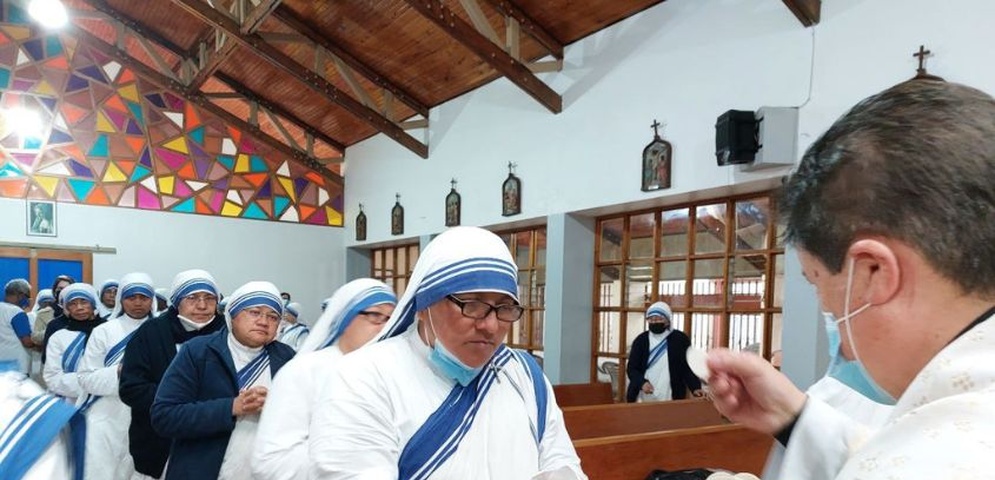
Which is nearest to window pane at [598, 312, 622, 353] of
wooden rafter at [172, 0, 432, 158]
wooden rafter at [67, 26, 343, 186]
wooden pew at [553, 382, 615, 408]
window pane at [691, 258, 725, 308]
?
window pane at [691, 258, 725, 308]

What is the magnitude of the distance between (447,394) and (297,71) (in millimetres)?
7601

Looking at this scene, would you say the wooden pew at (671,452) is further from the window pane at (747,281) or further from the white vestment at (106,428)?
the white vestment at (106,428)

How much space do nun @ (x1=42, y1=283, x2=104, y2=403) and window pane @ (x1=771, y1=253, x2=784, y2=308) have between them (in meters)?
5.00

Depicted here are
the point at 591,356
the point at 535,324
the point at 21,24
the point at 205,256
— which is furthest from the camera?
the point at 205,256

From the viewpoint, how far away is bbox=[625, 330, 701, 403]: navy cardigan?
4.98 m

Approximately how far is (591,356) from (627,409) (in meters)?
2.89

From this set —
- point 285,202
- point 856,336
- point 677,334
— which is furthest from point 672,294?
point 285,202

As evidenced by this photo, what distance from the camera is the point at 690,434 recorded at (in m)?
2.95

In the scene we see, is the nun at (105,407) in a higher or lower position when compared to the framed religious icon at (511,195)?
lower

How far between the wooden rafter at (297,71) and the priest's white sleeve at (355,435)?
706 cm

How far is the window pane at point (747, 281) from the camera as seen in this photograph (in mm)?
4977

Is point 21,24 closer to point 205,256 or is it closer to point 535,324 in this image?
point 205,256

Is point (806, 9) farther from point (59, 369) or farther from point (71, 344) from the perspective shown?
point (59, 369)

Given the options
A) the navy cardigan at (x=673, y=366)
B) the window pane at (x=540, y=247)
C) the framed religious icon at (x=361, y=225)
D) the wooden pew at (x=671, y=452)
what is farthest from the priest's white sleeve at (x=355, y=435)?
the framed religious icon at (x=361, y=225)
